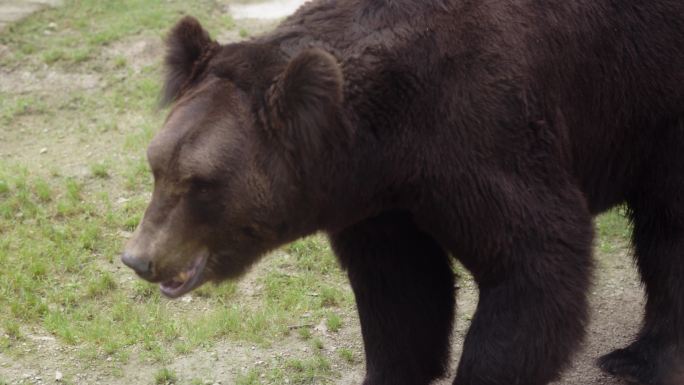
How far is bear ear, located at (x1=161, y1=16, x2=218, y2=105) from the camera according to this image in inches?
167

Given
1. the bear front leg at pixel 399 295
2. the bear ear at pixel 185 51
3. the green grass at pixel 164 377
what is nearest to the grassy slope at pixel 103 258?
the green grass at pixel 164 377

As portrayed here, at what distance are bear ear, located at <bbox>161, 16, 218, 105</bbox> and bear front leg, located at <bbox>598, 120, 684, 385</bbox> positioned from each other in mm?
2021

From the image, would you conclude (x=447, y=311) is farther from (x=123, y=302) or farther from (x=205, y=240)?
(x=123, y=302)

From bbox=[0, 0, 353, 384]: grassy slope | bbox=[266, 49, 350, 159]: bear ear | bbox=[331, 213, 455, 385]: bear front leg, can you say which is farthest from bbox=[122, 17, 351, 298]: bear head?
bbox=[0, 0, 353, 384]: grassy slope

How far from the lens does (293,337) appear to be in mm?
6176

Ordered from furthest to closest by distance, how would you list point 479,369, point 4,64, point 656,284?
1. point 4,64
2. point 656,284
3. point 479,369

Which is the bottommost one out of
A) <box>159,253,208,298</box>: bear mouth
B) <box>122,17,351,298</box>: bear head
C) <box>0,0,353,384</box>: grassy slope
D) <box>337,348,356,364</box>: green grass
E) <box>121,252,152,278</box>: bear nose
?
<box>0,0,353,384</box>: grassy slope

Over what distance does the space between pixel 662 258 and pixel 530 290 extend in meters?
0.97

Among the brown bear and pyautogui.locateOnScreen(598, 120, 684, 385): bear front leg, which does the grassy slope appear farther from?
the brown bear

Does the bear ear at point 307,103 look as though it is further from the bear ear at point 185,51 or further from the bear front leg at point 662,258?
the bear front leg at point 662,258

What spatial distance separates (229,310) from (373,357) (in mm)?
1336

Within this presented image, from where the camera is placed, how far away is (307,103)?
3.98 meters

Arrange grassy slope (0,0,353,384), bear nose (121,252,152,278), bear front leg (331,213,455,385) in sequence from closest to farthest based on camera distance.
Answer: bear nose (121,252,152,278) → bear front leg (331,213,455,385) → grassy slope (0,0,353,384)

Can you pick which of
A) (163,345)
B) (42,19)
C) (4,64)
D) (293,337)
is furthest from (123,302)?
(42,19)
